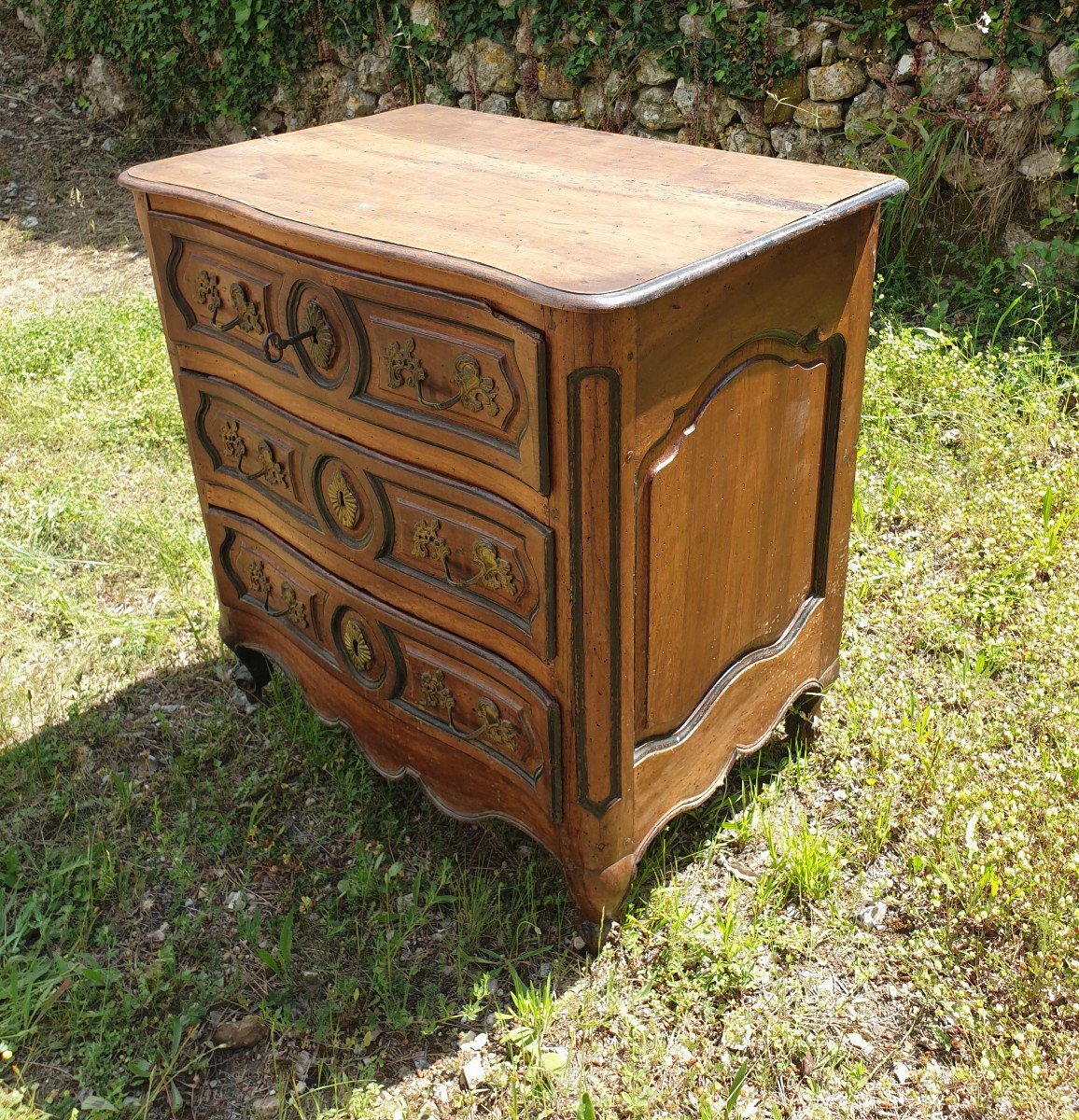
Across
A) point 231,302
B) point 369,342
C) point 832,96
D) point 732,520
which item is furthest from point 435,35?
point 732,520

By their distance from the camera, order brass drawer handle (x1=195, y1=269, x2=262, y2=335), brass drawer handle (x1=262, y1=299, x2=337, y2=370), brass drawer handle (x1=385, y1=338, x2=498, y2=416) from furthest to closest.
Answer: brass drawer handle (x1=195, y1=269, x2=262, y2=335) → brass drawer handle (x1=262, y1=299, x2=337, y2=370) → brass drawer handle (x1=385, y1=338, x2=498, y2=416)

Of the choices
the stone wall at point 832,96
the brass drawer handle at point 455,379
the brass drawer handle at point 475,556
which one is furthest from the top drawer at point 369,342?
the stone wall at point 832,96

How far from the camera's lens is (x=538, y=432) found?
5.23ft

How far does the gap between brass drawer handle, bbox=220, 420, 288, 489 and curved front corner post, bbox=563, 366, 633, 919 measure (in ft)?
2.61

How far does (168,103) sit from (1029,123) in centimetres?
479

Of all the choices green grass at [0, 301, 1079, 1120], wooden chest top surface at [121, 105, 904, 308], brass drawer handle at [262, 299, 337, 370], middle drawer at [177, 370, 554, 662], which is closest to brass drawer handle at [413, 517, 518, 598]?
middle drawer at [177, 370, 554, 662]

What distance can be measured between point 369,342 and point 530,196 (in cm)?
37

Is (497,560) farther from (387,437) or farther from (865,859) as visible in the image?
(865,859)

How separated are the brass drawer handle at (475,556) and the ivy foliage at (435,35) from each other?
10.3 feet

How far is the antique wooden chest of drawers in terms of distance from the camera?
161 cm

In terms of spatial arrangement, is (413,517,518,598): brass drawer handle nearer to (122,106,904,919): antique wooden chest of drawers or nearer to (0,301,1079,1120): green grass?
(122,106,904,919): antique wooden chest of drawers

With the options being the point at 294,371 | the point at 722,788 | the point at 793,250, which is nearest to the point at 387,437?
the point at 294,371

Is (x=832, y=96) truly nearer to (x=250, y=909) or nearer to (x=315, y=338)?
(x=315, y=338)

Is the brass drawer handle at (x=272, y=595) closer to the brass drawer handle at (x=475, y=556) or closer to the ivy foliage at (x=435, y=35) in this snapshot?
the brass drawer handle at (x=475, y=556)
